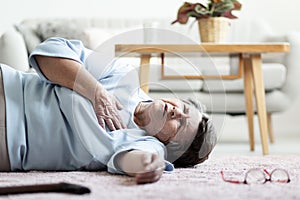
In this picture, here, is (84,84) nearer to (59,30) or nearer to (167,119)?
(167,119)

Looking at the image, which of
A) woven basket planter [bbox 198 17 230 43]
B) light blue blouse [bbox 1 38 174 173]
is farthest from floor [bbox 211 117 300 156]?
light blue blouse [bbox 1 38 174 173]

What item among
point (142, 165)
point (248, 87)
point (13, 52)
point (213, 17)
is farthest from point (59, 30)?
point (142, 165)

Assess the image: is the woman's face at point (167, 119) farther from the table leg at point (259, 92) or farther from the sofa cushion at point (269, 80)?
the sofa cushion at point (269, 80)

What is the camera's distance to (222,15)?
297 cm

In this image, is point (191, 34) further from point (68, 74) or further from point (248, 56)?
point (68, 74)

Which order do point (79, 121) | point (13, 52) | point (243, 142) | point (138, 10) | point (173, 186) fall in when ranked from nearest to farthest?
point (173, 186), point (79, 121), point (13, 52), point (243, 142), point (138, 10)

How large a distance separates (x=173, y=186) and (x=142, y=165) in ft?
0.35

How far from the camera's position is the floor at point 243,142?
3.33 m

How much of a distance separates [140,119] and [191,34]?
252 centimetres

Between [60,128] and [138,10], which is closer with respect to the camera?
[60,128]

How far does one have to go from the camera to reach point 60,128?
153cm

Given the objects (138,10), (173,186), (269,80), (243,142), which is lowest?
(243,142)

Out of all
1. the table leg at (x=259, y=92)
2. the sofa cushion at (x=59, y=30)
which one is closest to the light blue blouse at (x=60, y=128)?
the table leg at (x=259, y=92)

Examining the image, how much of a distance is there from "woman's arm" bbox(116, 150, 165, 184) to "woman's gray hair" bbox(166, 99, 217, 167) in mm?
177
